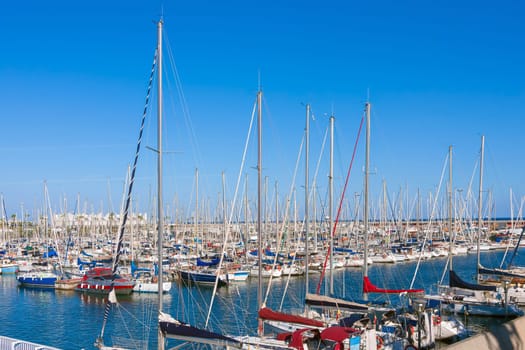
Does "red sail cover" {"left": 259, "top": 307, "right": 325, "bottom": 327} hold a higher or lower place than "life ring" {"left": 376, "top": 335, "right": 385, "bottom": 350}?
higher

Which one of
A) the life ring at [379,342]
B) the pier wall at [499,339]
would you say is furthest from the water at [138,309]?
the pier wall at [499,339]

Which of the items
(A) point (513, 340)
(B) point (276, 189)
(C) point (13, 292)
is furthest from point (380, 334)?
(B) point (276, 189)

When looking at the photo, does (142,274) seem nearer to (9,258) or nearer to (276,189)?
(276,189)

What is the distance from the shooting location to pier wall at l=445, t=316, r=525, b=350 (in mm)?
10883

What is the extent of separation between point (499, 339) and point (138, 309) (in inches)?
1123

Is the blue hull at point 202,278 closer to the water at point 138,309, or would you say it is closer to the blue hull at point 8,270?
the water at point 138,309

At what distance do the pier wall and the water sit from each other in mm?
10252

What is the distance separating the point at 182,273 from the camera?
47.6 meters

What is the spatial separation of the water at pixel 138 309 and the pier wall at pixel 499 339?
10252 millimetres

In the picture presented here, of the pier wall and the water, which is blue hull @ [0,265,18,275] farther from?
the pier wall

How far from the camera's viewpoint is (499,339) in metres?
11.6

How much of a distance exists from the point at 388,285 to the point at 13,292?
106ft

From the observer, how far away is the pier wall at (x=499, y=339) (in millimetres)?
10883

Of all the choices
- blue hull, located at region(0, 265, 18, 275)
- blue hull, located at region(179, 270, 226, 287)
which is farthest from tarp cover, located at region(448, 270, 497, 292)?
blue hull, located at region(0, 265, 18, 275)
